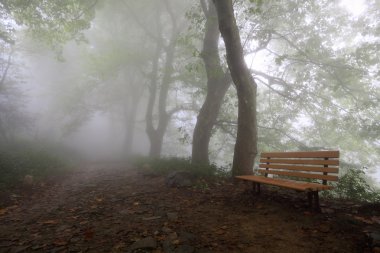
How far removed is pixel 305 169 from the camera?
5.30 metres

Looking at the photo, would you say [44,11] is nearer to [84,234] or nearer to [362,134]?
[84,234]

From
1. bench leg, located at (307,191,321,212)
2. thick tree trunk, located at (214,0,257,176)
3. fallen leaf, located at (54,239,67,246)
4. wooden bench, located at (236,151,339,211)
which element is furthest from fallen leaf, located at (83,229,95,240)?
thick tree trunk, located at (214,0,257,176)

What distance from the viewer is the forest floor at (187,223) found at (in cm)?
371

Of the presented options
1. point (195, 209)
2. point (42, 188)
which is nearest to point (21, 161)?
point (42, 188)

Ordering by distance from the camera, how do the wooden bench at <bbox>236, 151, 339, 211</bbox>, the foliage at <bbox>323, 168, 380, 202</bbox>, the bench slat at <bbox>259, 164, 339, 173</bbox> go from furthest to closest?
the foliage at <bbox>323, 168, 380, 202</bbox> < the bench slat at <bbox>259, 164, 339, 173</bbox> < the wooden bench at <bbox>236, 151, 339, 211</bbox>

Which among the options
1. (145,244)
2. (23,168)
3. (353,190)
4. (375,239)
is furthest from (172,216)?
(23,168)

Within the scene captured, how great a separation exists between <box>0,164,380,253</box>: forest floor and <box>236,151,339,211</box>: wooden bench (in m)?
0.48

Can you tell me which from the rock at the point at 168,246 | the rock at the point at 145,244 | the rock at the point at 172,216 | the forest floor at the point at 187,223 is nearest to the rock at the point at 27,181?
the forest floor at the point at 187,223

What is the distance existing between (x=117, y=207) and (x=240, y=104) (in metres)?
4.61

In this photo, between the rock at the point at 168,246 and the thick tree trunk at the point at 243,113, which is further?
the thick tree trunk at the point at 243,113

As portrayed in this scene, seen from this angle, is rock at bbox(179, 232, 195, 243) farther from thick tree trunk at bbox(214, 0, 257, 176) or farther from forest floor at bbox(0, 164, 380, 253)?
thick tree trunk at bbox(214, 0, 257, 176)

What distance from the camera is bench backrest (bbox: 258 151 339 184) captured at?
481 cm

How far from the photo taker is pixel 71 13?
527 inches

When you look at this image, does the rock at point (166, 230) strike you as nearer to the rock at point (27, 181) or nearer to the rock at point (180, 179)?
the rock at point (180, 179)
